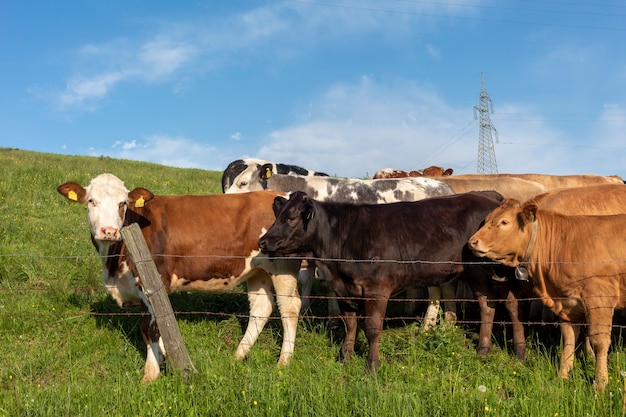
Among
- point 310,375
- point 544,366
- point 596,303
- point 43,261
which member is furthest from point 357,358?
point 43,261

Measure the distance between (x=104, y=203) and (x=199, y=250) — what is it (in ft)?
4.27

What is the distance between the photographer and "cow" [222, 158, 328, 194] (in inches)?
Result: 432

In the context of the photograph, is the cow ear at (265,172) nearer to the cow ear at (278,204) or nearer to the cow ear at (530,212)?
the cow ear at (278,204)

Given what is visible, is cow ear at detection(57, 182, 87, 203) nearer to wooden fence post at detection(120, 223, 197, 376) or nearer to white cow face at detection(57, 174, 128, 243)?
white cow face at detection(57, 174, 128, 243)

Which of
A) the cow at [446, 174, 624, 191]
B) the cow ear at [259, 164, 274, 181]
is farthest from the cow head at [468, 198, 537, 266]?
the cow at [446, 174, 624, 191]

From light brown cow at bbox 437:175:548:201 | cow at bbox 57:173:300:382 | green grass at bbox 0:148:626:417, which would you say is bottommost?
green grass at bbox 0:148:626:417

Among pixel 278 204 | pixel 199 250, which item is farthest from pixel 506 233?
Result: pixel 199 250

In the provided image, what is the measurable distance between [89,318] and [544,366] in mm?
5786

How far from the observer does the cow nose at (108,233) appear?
5.80 metres

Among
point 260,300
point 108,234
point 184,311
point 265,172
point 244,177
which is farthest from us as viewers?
point 244,177

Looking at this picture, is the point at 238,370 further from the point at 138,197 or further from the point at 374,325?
the point at 138,197

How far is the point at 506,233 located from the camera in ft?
20.7

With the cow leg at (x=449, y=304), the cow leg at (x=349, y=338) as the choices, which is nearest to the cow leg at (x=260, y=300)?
the cow leg at (x=349, y=338)

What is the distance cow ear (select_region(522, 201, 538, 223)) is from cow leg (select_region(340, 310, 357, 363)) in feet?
7.32
